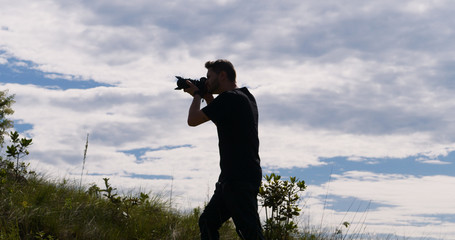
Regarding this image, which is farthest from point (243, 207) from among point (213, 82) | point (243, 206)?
point (213, 82)

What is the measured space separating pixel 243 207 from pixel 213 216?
0.52 metres

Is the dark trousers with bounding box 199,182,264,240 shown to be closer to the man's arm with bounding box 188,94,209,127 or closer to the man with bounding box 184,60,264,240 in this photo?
the man with bounding box 184,60,264,240

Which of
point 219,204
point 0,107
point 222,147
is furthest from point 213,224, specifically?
point 0,107

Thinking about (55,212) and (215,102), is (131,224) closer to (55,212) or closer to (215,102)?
(55,212)

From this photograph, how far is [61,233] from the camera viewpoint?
17.4 feet

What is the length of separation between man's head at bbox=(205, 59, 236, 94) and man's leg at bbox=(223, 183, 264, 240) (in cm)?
113

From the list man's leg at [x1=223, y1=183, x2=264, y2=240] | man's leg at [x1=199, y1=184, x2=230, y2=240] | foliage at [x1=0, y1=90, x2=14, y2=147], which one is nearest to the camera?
man's leg at [x1=223, y1=183, x2=264, y2=240]

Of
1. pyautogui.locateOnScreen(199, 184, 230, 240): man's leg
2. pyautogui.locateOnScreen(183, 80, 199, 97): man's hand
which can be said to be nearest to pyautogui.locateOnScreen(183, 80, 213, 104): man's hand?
pyautogui.locateOnScreen(183, 80, 199, 97): man's hand

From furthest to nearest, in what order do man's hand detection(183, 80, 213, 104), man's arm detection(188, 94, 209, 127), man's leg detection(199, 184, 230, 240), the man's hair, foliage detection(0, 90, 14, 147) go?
foliage detection(0, 90, 14, 147) < man's hand detection(183, 80, 213, 104) < the man's hair < man's leg detection(199, 184, 230, 240) < man's arm detection(188, 94, 209, 127)

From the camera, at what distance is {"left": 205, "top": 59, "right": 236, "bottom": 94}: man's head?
14.8 ft

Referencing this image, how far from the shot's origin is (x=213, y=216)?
428 centimetres

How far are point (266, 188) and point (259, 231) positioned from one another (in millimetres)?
1572

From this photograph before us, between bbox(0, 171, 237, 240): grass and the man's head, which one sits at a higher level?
the man's head

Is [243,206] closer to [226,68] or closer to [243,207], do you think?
[243,207]
